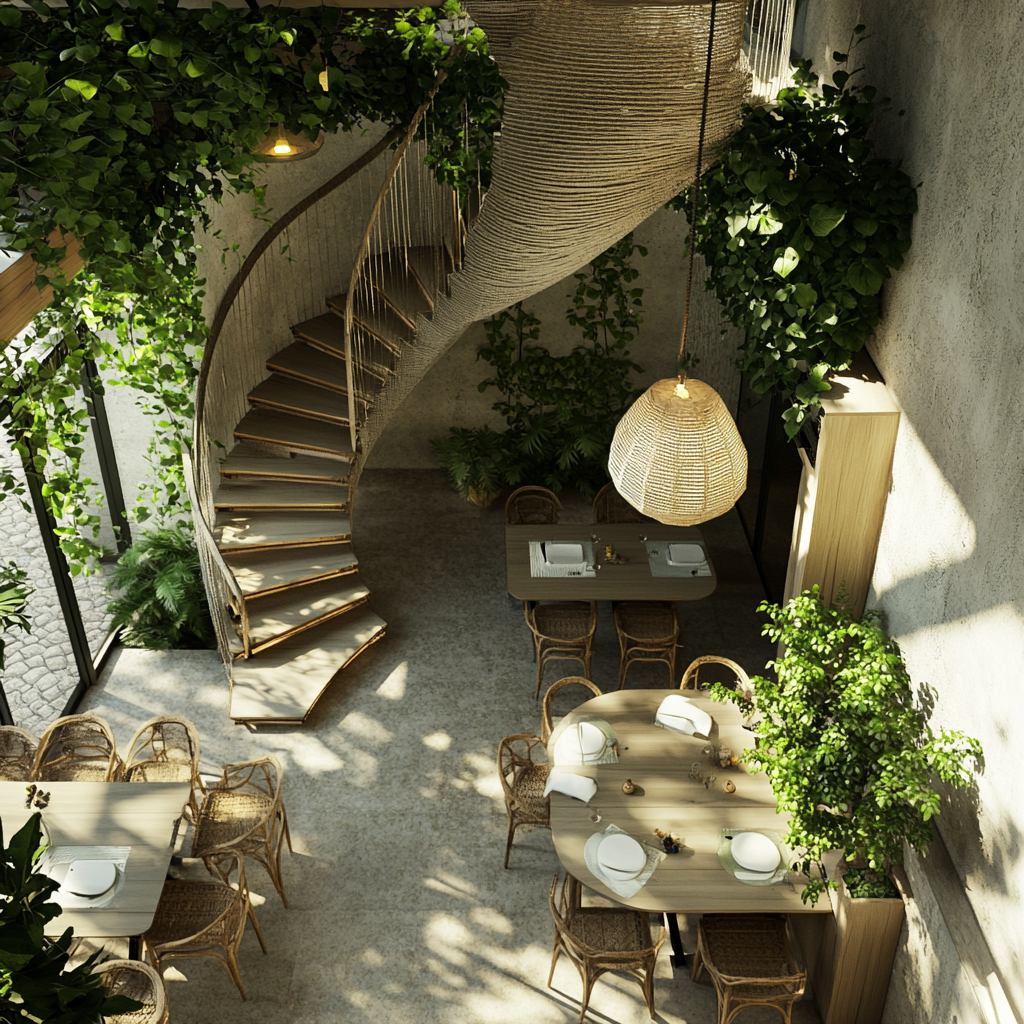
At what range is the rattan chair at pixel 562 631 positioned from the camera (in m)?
7.38

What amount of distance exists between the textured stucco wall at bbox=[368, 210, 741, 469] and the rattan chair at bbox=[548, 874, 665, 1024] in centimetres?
526

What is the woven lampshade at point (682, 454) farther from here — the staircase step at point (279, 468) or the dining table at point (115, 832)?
the staircase step at point (279, 468)

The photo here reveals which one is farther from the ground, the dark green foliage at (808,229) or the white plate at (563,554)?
the dark green foliage at (808,229)

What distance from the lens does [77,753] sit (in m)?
6.55

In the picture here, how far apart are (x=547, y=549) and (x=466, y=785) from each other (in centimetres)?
192

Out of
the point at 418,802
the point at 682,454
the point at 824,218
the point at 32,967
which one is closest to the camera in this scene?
the point at 32,967

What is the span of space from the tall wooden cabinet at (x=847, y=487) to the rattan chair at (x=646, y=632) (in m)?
1.66

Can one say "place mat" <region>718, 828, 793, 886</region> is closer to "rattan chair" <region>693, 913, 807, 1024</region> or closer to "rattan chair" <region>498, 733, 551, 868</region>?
"rattan chair" <region>693, 913, 807, 1024</region>

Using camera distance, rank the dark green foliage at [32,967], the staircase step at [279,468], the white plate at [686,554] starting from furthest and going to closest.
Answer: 1. the staircase step at [279,468]
2. the white plate at [686,554]
3. the dark green foliage at [32,967]

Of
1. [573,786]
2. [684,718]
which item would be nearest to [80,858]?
[573,786]

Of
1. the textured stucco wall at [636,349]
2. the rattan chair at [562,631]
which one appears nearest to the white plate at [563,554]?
the rattan chair at [562,631]

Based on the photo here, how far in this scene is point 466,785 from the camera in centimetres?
682

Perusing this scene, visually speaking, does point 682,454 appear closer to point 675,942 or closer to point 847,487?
point 847,487

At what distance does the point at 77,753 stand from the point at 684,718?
153 inches
